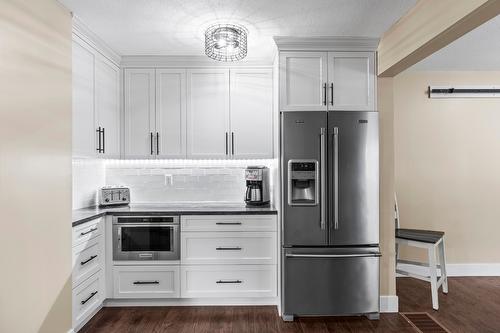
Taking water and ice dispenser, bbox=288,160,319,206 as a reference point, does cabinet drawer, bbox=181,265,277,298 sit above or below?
below

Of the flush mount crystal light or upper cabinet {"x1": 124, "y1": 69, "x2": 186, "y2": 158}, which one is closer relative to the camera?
the flush mount crystal light

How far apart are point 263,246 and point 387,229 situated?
1.18 metres

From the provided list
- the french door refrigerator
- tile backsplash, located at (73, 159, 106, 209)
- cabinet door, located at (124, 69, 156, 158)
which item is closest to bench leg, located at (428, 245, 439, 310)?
the french door refrigerator

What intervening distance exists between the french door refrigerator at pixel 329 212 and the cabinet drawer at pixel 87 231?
1.66 metres

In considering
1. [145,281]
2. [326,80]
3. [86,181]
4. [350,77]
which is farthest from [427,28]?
[86,181]

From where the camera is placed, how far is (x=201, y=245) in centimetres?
330

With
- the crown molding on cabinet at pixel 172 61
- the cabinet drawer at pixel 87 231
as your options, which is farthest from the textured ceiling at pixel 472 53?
the cabinet drawer at pixel 87 231

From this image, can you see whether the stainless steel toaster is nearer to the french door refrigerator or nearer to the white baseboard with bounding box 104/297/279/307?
the white baseboard with bounding box 104/297/279/307

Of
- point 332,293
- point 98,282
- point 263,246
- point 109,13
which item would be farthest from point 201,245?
point 109,13

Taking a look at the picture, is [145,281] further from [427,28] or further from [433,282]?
[427,28]

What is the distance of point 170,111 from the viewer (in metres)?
3.74

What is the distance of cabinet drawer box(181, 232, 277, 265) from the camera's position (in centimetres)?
329

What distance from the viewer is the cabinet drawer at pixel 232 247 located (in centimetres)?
329

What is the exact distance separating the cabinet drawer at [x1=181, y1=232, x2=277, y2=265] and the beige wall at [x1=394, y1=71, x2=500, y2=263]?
194cm
